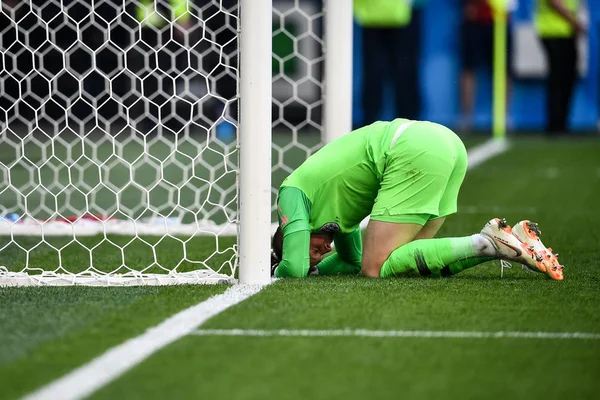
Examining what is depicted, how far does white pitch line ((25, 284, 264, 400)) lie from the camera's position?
270 centimetres

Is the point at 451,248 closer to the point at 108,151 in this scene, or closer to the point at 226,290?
the point at 226,290

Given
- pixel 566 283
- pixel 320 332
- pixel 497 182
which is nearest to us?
pixel 320 332

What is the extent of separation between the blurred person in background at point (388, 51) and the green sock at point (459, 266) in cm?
842

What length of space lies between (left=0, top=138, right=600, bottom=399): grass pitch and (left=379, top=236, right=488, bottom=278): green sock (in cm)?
6

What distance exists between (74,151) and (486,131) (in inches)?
260

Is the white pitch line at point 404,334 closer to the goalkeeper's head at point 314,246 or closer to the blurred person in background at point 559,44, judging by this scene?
the goalkeeper's head at point 314,246

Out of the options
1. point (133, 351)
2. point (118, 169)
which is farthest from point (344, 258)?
point (118, 169)

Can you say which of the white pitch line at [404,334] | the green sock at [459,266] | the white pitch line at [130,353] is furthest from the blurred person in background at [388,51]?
the white pitch line at [404,334]

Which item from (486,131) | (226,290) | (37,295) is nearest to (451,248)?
(226,290)

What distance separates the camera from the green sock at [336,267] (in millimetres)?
4617

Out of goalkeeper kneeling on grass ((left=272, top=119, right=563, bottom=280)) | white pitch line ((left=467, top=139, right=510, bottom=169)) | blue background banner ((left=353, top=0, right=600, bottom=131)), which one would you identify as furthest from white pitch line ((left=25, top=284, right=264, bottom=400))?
blue background banner ((left=353, top=0, right=600, bottom=131))

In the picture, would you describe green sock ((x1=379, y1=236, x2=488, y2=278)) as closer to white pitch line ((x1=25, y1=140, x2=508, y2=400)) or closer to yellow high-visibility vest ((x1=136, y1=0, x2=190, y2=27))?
white pitch line ((x1=25, y1=140, x2=508, y2=400))

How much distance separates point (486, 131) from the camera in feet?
50.0

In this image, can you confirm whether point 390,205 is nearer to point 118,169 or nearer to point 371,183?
point 371,183
